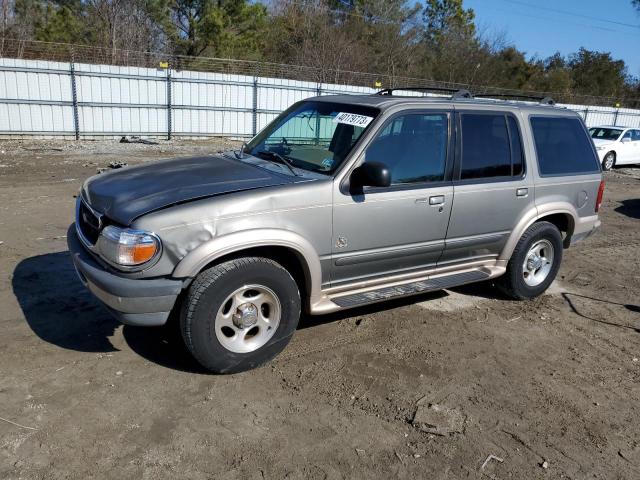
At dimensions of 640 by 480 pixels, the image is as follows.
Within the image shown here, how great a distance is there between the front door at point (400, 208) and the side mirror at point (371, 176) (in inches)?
4.8

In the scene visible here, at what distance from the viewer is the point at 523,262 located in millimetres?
5410

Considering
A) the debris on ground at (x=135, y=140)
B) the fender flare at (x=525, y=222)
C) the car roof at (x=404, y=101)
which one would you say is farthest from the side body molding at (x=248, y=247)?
the debris on ground at (x=135, y=140)

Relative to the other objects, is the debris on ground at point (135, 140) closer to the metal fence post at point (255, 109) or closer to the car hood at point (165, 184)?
the metal fence post at point (255, 109)

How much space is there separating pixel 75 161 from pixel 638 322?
40.6 ft

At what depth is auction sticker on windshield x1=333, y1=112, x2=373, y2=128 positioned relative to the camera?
4.29m

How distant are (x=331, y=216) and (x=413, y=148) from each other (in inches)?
40.5

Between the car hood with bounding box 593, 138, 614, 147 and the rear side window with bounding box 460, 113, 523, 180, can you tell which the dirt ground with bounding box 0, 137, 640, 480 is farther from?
the car hood with bounding box 593, 138, 614, 147

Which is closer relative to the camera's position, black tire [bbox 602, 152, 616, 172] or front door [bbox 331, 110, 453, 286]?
front door [bbox 331, 110, 453, 286]

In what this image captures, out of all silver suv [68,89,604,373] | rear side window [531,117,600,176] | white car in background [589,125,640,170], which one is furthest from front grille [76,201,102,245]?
white car in background [589,125,640,170]

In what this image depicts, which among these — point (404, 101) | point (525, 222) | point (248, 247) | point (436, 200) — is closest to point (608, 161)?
point (525, 222)

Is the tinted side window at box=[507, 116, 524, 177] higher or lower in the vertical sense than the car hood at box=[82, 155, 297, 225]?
higher

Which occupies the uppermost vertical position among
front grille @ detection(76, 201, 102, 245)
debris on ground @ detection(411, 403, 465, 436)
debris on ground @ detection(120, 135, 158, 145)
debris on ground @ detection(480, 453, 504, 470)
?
front grille @ detection(76, 201, 102, 245)

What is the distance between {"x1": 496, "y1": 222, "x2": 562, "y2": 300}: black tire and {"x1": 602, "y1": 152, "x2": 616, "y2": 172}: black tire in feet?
46.3

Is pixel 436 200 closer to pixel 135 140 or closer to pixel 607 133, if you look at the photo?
pixel 135 140
